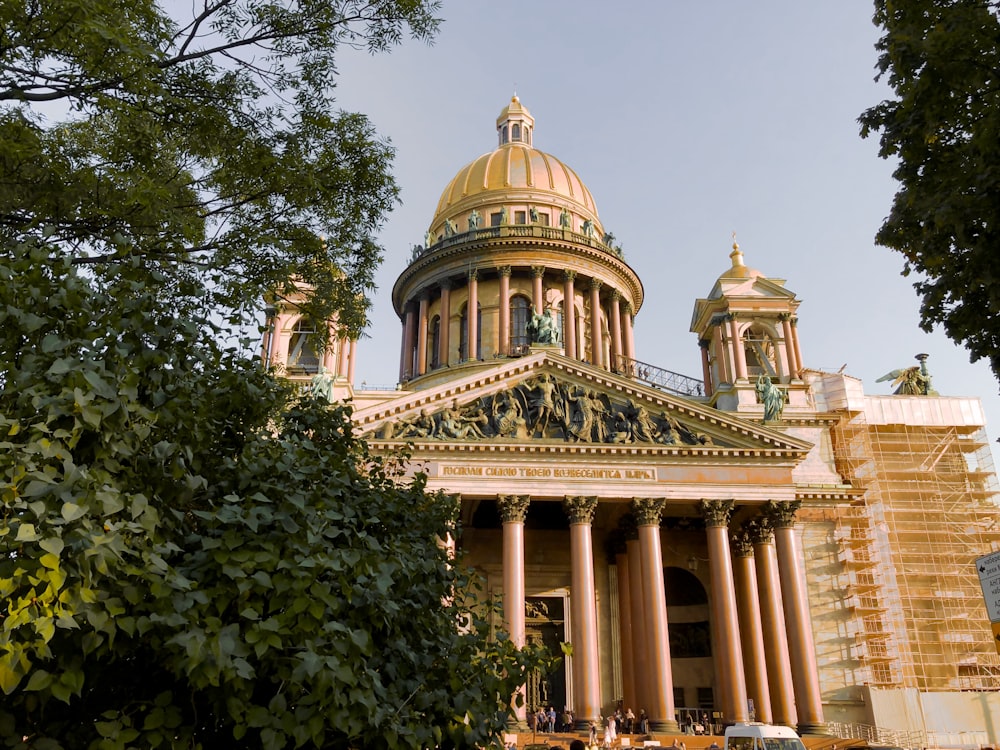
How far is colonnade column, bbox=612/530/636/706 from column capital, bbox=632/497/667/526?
4249mm

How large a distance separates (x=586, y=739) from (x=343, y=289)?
17805mm

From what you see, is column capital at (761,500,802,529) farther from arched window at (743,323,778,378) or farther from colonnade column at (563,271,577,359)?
colonnade column at (563,271,577,359)

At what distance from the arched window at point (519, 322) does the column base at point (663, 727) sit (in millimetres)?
21489

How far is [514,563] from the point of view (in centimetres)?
2692

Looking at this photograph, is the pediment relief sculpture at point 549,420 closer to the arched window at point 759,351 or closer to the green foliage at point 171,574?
the arched window at point 759,351

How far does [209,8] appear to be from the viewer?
9.56m

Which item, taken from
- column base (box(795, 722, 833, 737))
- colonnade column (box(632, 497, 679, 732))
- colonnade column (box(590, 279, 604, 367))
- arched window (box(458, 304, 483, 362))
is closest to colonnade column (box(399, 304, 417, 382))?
arched window (box(458, 304, 483, 362))

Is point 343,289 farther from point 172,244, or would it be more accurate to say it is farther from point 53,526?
point 53,526

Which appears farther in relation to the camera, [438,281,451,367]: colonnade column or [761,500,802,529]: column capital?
[438,281,451,367]: colonnade column

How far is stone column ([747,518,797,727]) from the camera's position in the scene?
26.4 metres

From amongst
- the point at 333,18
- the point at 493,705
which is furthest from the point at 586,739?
the point at 333,18

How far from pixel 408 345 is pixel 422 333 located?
177 centimetres

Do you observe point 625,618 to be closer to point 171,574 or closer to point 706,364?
point 706,364

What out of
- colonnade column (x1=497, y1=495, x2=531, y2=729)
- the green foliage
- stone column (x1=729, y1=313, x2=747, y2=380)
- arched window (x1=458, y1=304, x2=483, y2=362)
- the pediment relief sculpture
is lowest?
the green foliage
